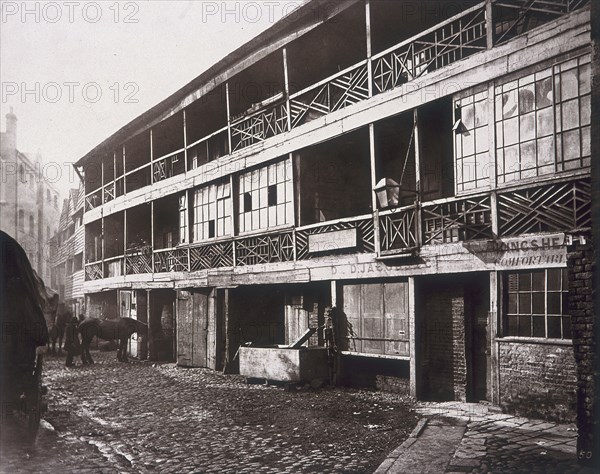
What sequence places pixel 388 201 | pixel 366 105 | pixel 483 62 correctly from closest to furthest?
1. pixel 483 62
2. pixel 388 201
3. pixel 366 105

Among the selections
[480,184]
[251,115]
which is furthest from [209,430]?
[251,115]

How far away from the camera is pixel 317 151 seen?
1462 cm

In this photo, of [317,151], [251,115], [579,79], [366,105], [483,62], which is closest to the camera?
[579,79]

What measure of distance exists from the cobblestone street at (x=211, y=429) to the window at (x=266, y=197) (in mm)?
4657

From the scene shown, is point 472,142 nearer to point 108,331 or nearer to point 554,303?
point 554,303

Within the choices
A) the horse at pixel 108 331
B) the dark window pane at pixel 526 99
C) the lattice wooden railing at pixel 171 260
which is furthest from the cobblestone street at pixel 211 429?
the lattice wooden railing at pixel 171 260

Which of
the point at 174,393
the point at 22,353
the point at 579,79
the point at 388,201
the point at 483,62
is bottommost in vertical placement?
the point at 174,393

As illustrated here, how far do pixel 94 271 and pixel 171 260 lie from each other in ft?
32.5

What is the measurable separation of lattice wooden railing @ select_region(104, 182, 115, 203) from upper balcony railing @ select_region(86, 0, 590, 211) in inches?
293

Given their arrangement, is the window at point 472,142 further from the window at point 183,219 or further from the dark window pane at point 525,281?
the window at point 183,219

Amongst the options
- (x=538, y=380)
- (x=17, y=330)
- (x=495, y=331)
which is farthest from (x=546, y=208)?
(x=17, y=330)

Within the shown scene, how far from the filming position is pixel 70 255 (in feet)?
123

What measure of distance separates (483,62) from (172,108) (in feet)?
42.6

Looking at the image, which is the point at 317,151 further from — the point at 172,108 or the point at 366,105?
the point at 172,108
